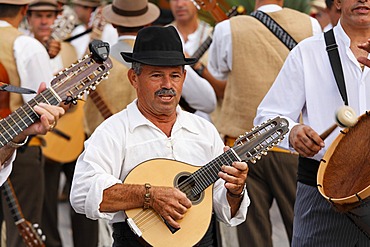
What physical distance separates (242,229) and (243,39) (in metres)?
1.31

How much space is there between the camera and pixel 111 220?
455 cm

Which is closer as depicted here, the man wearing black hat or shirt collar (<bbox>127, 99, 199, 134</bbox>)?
the man wearing black hat

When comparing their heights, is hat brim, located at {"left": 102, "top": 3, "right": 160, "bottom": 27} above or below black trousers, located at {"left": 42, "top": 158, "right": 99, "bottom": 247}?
above

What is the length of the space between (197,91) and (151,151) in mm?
1987

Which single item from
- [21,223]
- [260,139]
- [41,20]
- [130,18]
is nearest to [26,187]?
[21,223]

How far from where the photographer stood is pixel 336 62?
4.83 meters

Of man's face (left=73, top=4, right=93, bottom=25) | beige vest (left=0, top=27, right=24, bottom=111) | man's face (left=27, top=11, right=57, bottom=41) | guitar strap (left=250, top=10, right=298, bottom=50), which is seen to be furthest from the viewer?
man's face (left=73, top=4, right=93, bottom=25)

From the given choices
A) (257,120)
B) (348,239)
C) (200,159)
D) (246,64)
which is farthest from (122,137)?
(246,64)

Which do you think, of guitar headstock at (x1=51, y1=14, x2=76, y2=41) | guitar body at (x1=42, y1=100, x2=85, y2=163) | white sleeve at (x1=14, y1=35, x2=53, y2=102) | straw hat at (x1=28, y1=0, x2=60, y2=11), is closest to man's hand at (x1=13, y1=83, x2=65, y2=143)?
white sleeve at (x1=14, y1=35, x2=53, y2=102)

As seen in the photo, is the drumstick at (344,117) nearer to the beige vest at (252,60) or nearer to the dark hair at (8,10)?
the beige vest at (252,60)

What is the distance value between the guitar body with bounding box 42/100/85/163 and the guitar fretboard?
3863 mm

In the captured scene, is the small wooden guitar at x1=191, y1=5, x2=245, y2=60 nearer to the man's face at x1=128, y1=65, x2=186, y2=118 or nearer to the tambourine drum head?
the man's face at x1=128, y1=65, x2=186, y2=118

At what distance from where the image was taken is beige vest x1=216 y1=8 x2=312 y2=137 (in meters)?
6.42

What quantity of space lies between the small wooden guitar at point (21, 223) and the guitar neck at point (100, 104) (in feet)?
2.80
